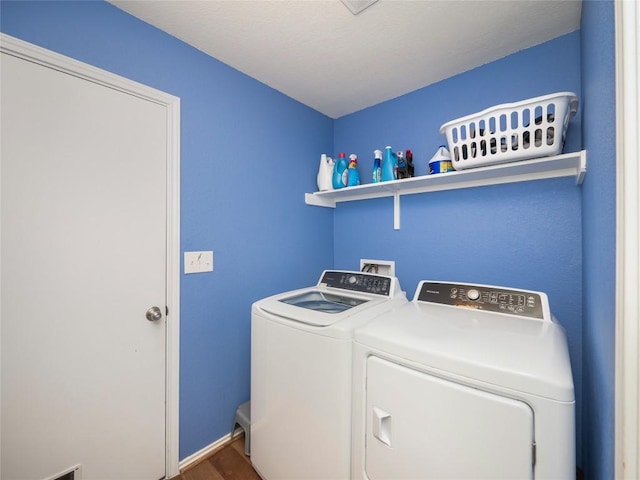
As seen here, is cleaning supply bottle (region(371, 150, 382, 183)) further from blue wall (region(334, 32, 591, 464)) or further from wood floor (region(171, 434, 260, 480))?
wood floor (region(171, 434, 260, 480))

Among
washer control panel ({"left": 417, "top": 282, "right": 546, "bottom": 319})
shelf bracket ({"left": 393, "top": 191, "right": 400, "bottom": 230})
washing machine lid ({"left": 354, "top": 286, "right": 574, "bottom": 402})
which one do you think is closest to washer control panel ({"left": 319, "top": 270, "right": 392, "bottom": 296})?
washer control panel ({"left": 417, "top": 282, "right": 546, "bottom": 319})

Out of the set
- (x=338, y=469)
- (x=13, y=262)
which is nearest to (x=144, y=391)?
(x=13, y=262)

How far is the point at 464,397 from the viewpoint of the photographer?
0.84 meters

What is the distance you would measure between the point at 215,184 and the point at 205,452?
1750 millimetres

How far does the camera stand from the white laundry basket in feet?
4.18

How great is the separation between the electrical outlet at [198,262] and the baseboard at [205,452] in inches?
45.3

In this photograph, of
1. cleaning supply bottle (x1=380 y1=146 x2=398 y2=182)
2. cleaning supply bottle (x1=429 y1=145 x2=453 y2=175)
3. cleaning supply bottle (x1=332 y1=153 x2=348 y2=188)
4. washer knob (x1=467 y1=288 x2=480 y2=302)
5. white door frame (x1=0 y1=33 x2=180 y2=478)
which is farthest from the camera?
cleaning supply bottle (x1=332 y1=153 x2=348 y2=188)

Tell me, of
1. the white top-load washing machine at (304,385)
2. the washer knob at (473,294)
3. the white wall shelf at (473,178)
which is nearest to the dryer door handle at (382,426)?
the white top-load washing machine at (304,385)

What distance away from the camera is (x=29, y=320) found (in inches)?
44.2

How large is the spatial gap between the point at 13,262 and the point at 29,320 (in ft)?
0.86

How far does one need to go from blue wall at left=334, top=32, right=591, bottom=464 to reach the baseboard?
64.4 inches

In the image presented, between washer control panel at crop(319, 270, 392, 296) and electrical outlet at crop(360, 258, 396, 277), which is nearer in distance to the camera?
washer control panel at crop(319, 270, 392, 296)

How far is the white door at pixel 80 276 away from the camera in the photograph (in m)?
1.09

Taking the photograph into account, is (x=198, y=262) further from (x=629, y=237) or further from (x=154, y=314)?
(x=629, y=237)
